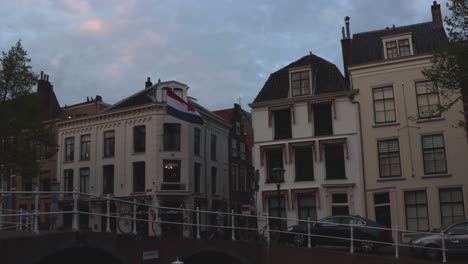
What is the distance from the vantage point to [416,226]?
100 feet

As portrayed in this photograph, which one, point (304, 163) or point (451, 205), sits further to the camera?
point (304, 163)

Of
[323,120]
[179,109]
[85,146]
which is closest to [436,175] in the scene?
[323,120]

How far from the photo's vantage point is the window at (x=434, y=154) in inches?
1213

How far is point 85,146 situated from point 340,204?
24.7 metres

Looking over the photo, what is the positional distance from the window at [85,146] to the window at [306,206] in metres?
21.5

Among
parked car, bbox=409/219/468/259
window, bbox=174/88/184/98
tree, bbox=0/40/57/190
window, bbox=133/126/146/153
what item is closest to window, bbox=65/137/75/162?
window, bbox=133/126/146/153

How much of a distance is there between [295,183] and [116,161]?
1753 cm

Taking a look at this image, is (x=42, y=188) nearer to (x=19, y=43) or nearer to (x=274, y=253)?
(x=19, y=43)

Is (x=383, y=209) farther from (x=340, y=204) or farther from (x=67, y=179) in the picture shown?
(x=67, y=179)

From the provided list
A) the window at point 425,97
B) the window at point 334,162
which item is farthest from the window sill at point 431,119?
the window at point 334,162

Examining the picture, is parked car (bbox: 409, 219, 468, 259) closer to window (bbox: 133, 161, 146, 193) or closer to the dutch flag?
the dutch flag

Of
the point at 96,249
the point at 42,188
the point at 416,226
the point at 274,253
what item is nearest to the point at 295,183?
the point at 416,226

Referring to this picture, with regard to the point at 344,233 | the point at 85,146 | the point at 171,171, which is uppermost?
the point at 85,146

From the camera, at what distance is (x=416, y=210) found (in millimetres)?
30828
